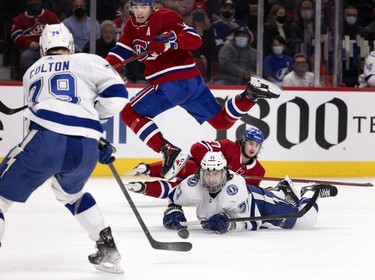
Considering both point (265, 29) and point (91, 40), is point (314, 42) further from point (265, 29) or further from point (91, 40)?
point (91, 40)

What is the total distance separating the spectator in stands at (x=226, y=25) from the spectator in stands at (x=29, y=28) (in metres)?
1.36

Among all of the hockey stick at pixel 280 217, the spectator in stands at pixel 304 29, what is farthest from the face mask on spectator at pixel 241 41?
the hockey stick at pixel 280 217

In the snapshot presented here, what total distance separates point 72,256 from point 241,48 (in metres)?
4.46

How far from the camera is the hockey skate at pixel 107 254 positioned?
4.54 metres

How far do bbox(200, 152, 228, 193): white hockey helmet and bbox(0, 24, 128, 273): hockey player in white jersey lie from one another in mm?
1167

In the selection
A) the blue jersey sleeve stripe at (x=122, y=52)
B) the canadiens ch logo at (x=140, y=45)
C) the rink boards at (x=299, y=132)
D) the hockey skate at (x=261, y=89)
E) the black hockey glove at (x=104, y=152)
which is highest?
the canadiens ch logo at (x=140, y=45)

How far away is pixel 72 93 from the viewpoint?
4379 millimetres

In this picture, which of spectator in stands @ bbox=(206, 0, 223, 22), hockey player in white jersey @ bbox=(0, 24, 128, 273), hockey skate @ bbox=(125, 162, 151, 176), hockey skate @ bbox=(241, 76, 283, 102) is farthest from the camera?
spectator in stands @ bbox=(206, 0, 223, 22)

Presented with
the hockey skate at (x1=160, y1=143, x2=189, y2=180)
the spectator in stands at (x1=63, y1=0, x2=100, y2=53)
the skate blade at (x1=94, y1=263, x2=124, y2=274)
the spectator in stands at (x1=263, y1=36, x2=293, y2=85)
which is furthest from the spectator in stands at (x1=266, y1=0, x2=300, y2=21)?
the skate blade at (x1=94, y1=263, x2=124, y2=274)

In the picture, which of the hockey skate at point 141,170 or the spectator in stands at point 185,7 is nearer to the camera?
the hockey skate at point 141,170

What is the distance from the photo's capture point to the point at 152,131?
6699 millimetres

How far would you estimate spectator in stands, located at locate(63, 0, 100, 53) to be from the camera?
29.0ft

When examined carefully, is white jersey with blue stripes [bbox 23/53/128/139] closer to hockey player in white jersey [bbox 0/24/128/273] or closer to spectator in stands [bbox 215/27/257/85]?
hockey player in white jersey [bbox 0/24/128/273]

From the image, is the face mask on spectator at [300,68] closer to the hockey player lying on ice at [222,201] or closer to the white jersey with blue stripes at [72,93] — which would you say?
the hockey player lying on ice at [222,201]
